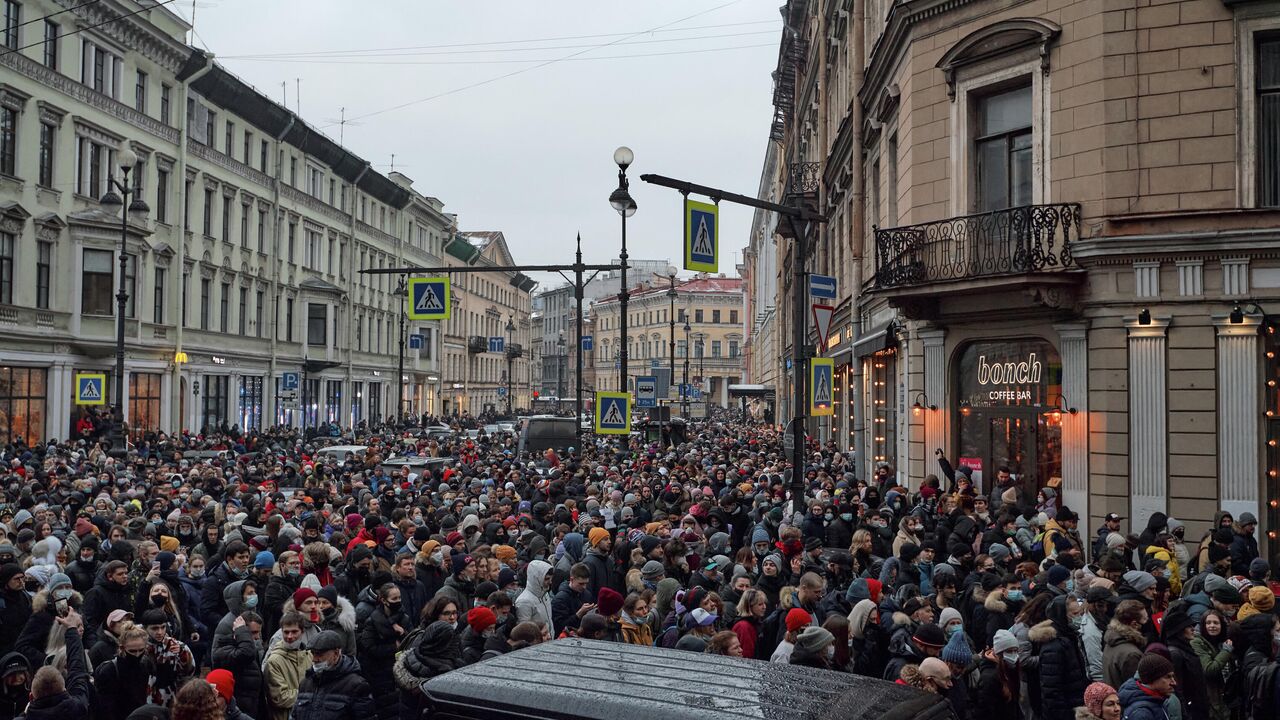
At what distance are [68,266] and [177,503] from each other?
77.4 feet

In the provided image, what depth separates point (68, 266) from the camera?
116ft

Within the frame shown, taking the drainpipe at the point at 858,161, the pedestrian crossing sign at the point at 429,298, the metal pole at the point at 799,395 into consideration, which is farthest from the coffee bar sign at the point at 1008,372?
the pedestrian crossing sign at the point at 429,298

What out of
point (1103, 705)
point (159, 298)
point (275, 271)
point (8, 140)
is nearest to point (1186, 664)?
point (1103, 705)

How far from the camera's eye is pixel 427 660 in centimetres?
715

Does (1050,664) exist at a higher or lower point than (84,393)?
lower

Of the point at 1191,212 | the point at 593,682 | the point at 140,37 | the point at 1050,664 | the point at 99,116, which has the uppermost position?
the point at 140,37

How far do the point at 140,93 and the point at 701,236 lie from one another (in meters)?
32.5

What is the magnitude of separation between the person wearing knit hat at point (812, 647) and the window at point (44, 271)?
33.8 meters

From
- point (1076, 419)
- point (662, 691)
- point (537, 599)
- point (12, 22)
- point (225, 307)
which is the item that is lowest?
point (537, 599)

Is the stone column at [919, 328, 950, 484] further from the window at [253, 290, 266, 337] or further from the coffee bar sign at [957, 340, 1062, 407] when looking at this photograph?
the window at [253, 290, 266, 337]

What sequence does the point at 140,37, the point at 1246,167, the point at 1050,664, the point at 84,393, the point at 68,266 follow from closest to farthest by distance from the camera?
the point at 1050,664 → the point at 1246,167 → the point at 84,393 → the point at 68,266 → the point at 140,37

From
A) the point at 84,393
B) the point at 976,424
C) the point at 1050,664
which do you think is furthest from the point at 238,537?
the point at 84,393

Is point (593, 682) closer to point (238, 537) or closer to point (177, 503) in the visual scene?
point (238, 537)

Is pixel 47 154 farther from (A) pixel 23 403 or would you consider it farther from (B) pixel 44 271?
(A) pixel 23 403
